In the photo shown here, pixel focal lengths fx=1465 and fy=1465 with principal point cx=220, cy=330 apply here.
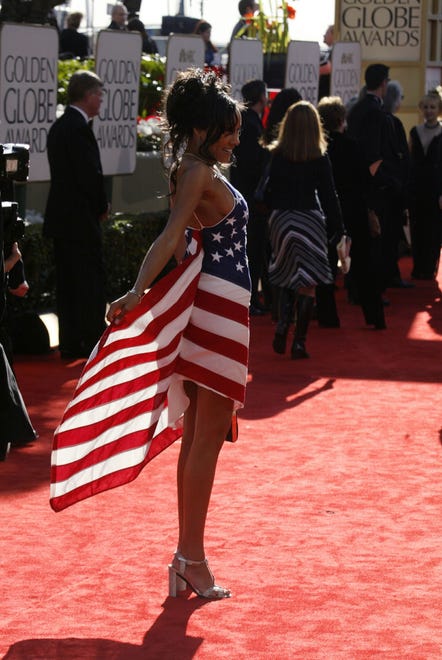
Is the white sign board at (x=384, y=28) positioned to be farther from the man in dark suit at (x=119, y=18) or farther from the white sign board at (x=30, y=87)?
the white sign board at (x=30, y=87)

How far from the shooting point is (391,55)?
70.0ft

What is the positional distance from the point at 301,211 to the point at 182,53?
413 centimetres

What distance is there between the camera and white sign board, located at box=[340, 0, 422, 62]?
69.1ft

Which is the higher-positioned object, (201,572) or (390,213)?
(390,213)

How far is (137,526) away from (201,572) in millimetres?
1089


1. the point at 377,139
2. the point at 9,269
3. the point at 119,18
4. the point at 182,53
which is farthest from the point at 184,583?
the point at 119,18

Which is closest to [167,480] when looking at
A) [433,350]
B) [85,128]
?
[85,128]

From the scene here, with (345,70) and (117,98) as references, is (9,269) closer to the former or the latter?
(117,98)

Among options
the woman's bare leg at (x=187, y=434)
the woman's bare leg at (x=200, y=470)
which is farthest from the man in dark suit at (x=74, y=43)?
the woman's bare leg at (x=200, y=470)

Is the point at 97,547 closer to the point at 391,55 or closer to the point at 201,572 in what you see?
the point at 201,572

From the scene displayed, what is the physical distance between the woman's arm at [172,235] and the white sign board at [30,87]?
20.1 feet

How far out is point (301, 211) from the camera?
442 inches

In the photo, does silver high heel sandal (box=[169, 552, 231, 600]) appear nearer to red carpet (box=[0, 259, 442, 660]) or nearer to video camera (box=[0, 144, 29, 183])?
red carpet (box=[0, 259, 442, 660])

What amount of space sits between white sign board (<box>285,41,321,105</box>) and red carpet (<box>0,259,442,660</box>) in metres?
7.98
